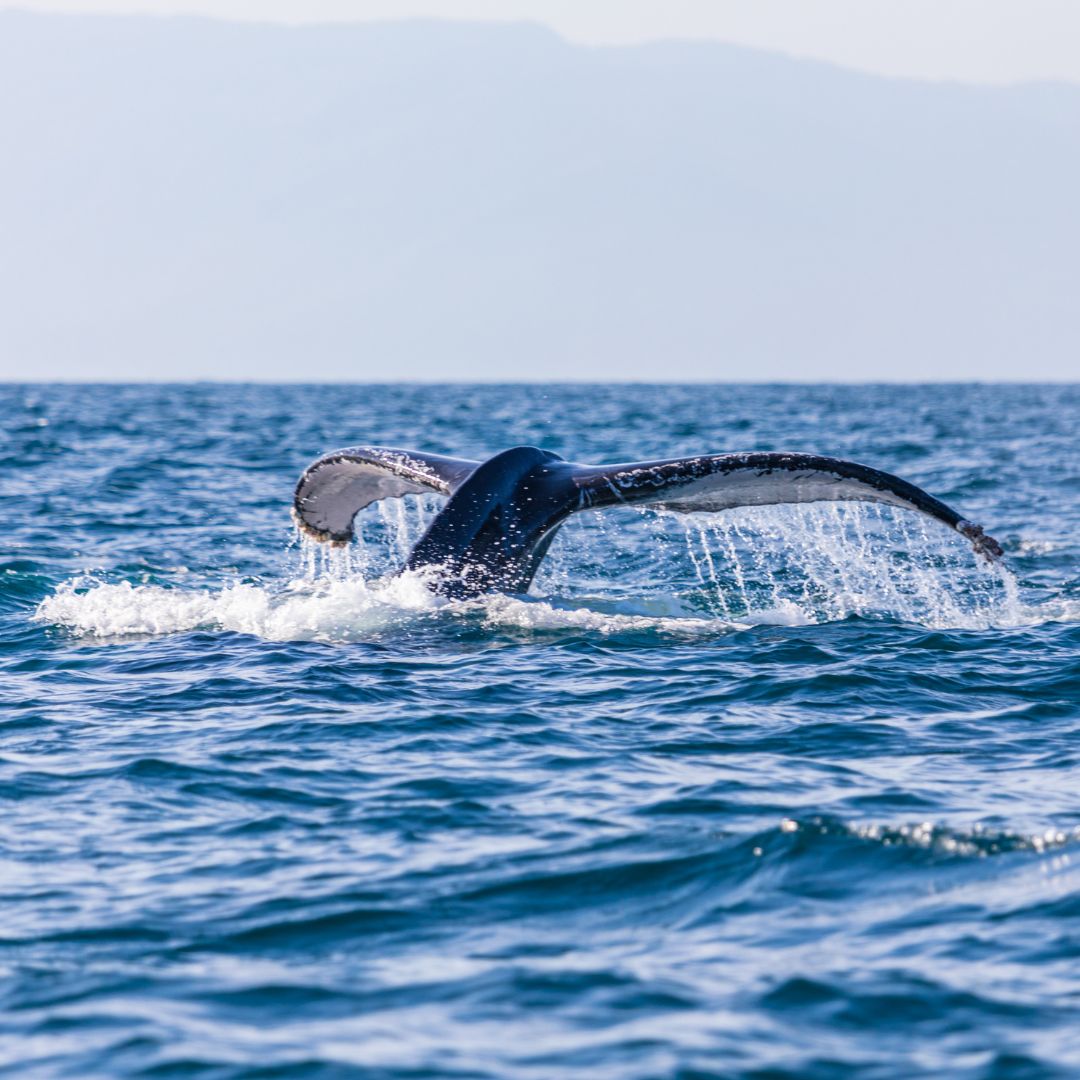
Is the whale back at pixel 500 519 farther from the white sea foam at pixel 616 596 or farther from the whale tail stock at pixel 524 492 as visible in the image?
the white sea foam at pixel 616 596

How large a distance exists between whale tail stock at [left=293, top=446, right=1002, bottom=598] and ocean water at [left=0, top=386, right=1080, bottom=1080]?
471mm

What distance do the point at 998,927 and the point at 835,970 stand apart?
87 cm

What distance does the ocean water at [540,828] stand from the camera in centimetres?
602

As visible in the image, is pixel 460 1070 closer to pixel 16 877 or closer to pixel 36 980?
pixel 36 980

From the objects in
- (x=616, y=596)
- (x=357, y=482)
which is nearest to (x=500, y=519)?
(x=357, y=482)

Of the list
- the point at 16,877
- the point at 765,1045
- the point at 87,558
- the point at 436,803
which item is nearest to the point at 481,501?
the point at 436,803

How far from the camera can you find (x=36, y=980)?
651 centimetres

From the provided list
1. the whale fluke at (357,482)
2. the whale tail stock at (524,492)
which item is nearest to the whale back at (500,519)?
the whale tail stock at (524,492)

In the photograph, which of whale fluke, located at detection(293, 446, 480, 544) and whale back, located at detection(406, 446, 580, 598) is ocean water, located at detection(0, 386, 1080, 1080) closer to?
whale back, located at detection(406, 446, 580, 598)

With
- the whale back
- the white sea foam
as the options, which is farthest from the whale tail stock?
the white sea foam

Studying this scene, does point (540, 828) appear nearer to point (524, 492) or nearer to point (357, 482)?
point (524, 492)

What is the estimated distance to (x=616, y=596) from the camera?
50.4 ft

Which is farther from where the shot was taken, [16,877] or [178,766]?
[178,766]

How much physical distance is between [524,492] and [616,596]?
3.57 metres
